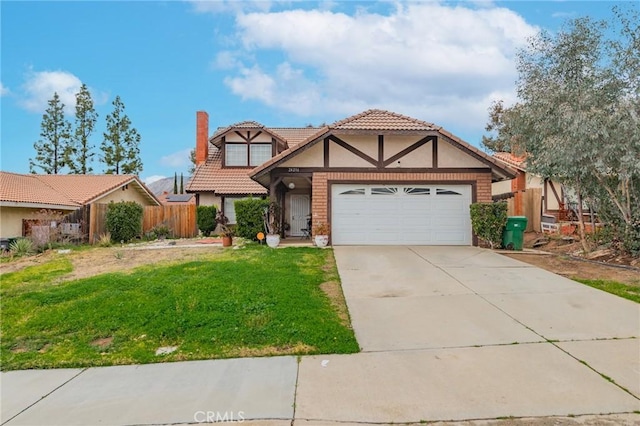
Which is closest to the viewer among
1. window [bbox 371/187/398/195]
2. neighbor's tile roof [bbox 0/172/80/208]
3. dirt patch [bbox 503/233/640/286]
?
dirt patch [bbox 503/233/640/286]

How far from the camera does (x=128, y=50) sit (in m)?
14.4

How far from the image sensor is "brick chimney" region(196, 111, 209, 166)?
22.7 m

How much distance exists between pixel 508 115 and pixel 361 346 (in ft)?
36.9

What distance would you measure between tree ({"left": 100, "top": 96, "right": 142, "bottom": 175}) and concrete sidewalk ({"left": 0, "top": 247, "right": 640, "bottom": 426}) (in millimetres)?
33574

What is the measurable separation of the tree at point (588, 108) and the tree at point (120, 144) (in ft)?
107

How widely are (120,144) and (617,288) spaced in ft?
120

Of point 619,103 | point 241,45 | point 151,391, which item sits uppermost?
point 241,45

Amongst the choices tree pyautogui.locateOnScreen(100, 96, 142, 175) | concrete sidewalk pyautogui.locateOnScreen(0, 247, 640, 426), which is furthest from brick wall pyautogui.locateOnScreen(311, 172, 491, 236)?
tree pyautogui.locateOnScreen(100, 96, 142, 175)

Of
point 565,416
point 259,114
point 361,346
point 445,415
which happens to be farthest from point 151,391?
point 259,114

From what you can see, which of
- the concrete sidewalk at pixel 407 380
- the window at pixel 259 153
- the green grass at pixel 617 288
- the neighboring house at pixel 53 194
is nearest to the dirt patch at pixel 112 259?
the neighboring house at pixel 53 194

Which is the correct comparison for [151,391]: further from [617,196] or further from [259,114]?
[259,114]

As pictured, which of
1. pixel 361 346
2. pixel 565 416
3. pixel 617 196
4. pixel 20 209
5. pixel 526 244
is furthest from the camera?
pixel 20 209

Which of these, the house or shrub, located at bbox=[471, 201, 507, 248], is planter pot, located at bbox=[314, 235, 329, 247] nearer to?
the house

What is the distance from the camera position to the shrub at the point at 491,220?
12164 millimetres
